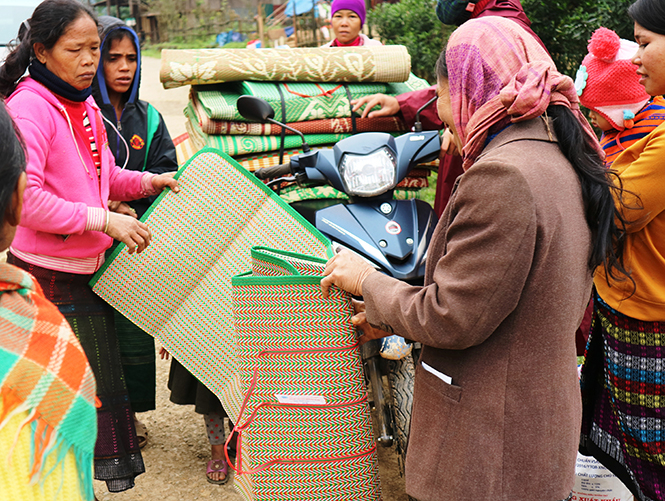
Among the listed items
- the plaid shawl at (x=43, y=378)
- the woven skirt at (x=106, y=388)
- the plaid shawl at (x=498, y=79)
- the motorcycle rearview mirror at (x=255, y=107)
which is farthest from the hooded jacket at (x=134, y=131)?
the plaid shawl at (x=43, y=378)

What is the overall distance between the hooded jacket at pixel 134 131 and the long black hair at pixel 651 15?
85.9 inches

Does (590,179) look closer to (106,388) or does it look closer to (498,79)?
(498,79)

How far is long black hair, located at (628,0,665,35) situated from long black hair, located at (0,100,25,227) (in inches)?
73.0

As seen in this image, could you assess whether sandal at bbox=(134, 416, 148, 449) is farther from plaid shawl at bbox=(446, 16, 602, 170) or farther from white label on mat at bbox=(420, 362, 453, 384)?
plaid shawl at bbox=(446, 16, 602, 170)

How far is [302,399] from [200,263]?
0.83 metres

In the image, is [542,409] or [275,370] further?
[275,370]

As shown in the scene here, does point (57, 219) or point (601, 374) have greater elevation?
point (57, 219)

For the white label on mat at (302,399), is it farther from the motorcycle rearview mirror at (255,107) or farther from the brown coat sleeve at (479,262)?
the motorcycle rearview mirror at (255,107)

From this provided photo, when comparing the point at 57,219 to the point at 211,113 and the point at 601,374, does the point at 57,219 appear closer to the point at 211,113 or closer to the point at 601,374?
the point at 211,113

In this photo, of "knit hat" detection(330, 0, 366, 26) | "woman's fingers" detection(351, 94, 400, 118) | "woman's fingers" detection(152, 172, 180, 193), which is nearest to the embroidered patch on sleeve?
"woman's fingers" detection(152, 172, 180, 193)

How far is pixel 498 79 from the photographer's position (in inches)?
61.1

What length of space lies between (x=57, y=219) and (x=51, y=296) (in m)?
0.42

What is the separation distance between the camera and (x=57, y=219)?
230 cm

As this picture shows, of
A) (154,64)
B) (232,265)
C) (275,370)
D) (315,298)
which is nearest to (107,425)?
(232,265)
